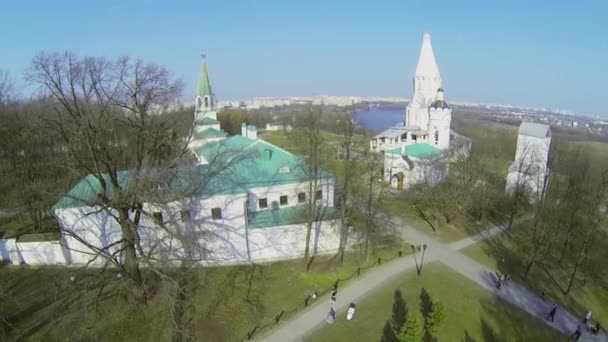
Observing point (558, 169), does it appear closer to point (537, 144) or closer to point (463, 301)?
point (537, 144)

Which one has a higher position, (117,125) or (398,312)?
(117,125)

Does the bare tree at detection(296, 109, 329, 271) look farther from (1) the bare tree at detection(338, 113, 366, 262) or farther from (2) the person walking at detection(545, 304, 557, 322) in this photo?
(2) the person walking at detection(545, 304, 557, 322)

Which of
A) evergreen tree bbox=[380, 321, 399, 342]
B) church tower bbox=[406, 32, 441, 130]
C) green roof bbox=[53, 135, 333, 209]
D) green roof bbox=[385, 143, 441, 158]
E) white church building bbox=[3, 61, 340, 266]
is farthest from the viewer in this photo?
church tower bbox=[406, 32, 441, 130]

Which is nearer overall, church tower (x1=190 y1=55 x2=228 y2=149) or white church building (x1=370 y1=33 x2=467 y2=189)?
white church building (x1=370 y1=33 x2=467 y2=189)

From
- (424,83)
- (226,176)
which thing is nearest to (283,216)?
(226,176)

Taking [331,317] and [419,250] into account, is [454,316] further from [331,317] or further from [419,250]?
[419,250]

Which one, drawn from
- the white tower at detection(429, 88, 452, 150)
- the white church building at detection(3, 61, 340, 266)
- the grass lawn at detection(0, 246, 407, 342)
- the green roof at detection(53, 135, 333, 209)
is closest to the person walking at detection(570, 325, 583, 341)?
the grass lawn at detection(0, 246, 407, 342)

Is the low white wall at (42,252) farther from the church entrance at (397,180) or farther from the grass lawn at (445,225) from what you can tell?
the church entrance at (397,180)

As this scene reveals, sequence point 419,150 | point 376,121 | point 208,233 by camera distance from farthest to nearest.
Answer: point 376,121 < point 419,150 < point 208,233
